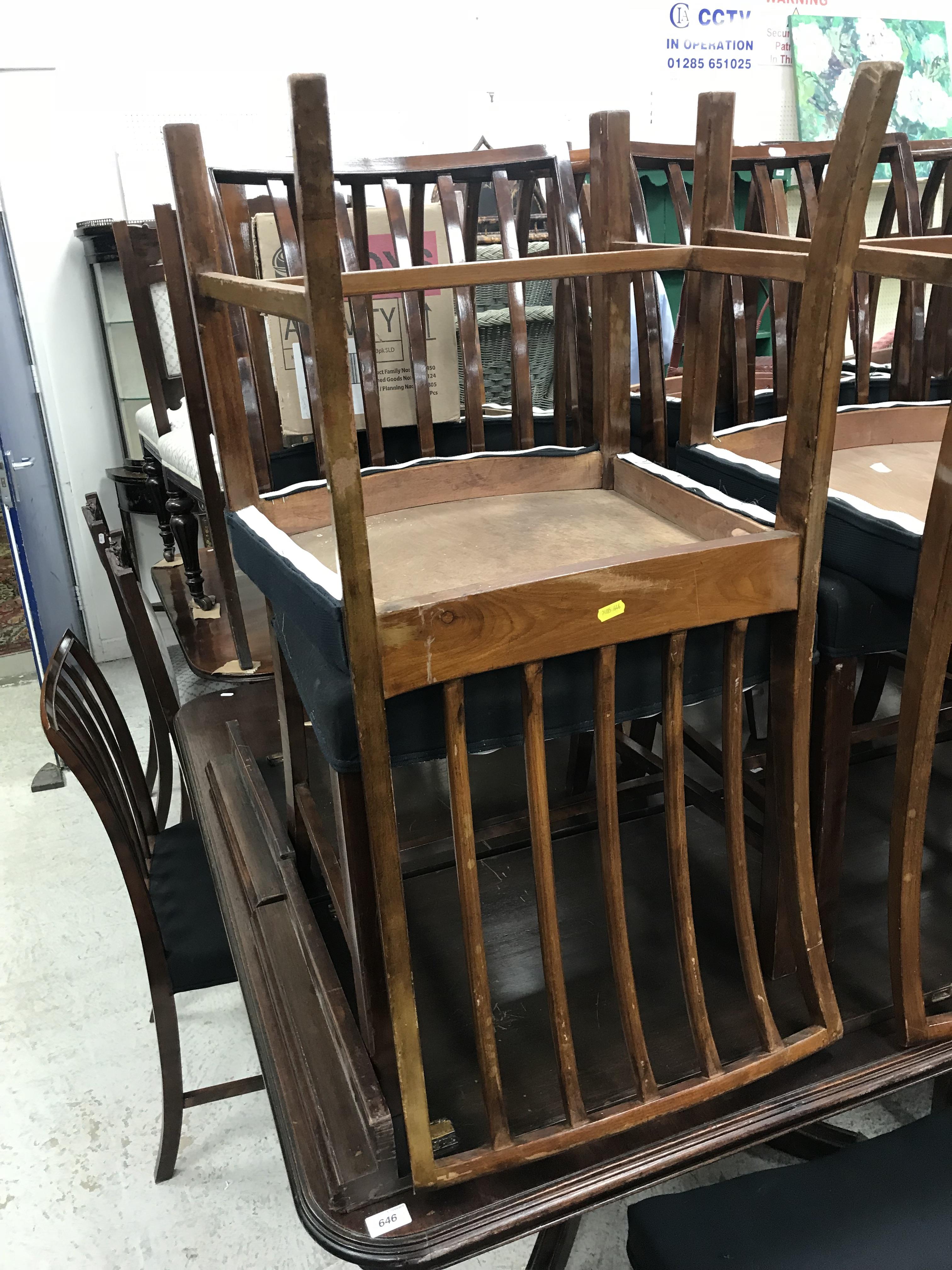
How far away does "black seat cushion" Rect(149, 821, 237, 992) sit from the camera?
1.34 metres

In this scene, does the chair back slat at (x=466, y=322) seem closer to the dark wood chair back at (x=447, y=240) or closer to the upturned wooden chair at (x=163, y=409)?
the dark wood chair back at (x=447, y=240)

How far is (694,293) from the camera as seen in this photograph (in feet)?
3.71

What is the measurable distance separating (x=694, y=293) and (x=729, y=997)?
816mm

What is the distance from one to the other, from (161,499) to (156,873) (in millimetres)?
1459

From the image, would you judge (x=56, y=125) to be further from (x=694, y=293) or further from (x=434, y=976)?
(x=434, y=976)

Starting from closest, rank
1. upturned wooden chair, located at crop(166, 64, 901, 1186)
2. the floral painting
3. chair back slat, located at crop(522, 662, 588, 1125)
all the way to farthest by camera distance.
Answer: upturned wooden chair, located at crop(166, 64, 901, 1186), chair back slat, located at crop(522, 662, 588, 1125), the floral painting

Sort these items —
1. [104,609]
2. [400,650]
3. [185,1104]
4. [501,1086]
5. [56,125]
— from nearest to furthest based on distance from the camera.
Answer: [400,650] < [501,1086] < [185,1104] < [56,125] < [104,609]

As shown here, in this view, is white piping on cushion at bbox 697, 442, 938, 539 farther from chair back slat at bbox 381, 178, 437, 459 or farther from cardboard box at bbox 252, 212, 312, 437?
cardboard box at bbox 252, 212, 312, 437

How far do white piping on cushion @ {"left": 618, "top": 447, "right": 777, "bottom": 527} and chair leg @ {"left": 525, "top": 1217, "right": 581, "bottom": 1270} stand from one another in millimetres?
817

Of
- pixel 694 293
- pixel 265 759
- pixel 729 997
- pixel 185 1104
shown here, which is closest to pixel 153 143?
pixel 265 759

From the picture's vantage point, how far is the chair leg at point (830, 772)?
1.02m

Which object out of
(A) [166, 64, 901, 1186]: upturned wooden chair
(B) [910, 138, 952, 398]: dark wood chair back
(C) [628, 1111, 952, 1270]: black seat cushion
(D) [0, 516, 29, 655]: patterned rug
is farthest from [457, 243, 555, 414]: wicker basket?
(D) [0, 516, 29, 655]: patterned rug

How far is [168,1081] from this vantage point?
1.40m

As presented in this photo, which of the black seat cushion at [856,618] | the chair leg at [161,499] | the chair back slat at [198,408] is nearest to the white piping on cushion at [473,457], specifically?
the black seat cushion at [856,618]
